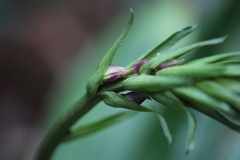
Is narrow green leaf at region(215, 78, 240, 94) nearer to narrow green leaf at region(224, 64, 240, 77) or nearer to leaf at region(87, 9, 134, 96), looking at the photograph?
narrow green leaf at region(224, 64, 240, 77)

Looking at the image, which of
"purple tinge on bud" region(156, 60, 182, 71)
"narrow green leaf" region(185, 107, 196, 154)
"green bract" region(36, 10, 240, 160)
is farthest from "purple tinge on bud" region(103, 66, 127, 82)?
"narrow green leaf" region(185, 107, 196, 154)

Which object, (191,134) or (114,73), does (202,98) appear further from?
(114,73)

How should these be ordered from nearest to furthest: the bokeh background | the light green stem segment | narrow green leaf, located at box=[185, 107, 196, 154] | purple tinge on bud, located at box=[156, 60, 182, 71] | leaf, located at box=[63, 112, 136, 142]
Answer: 1. narrow green leaf, located at box=[185, 107, 196, 154]
2. purple tinge on bud, located at box=[156, 60, 182, 71]
3. the light green stem segment
4. leaf, located at box=[63, 112, 136, 142]
5. the bokeh background

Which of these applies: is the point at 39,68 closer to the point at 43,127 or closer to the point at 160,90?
the point at 43,127

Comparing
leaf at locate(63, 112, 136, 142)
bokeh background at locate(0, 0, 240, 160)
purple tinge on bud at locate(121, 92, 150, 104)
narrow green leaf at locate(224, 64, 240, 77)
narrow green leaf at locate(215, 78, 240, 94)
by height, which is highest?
purple tinge on bud at locate(121, 92, 150, 104)

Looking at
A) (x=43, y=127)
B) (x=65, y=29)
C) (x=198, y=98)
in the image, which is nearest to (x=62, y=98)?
(x=43, y=127)

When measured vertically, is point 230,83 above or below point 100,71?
below

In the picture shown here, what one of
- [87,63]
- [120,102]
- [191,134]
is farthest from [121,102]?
[87,63]

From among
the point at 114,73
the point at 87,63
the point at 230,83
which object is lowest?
the point at 87,63
